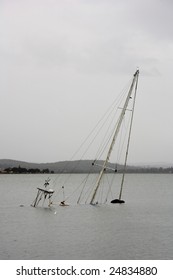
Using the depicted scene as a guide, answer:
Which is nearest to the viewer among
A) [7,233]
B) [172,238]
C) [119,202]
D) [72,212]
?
[172,238]

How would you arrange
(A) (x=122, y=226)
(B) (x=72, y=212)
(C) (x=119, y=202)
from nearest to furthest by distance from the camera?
(A) (x=122, y=226) < (B) (x=72, y=212) < (C) (x=119, y=202)

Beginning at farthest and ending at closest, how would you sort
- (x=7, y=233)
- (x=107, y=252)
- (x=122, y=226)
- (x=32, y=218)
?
(x=32, y=218) < (x=122, y=226) < (x=7, y=233) < (x=107, y=252)

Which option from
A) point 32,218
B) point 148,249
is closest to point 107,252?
point 148,249

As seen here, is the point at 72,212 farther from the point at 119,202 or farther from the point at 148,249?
the point at 148,249

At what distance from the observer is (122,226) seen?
131 ft

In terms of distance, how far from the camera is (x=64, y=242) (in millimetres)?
31922

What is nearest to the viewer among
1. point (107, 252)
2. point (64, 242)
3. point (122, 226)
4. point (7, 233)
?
point (107, 252)
